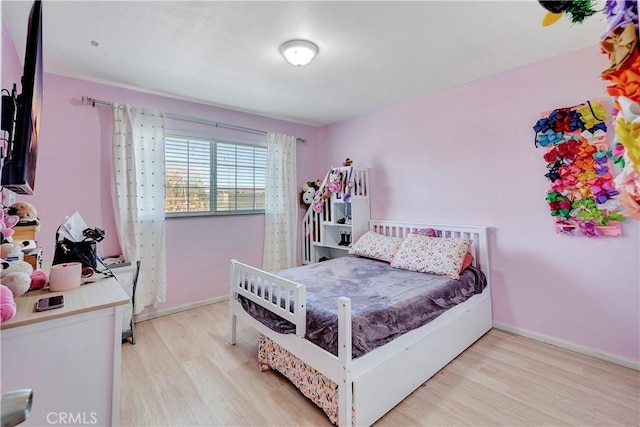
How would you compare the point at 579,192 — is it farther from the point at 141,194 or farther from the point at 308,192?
the point at 141,194

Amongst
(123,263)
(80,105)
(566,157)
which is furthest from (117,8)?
(566,157)

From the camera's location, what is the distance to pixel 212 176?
357cm

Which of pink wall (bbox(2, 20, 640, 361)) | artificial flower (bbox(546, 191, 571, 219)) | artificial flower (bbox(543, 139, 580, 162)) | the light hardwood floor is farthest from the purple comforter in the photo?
artificial flower (bbox(543, 139, 580, 162))

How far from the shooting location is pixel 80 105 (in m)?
2.76

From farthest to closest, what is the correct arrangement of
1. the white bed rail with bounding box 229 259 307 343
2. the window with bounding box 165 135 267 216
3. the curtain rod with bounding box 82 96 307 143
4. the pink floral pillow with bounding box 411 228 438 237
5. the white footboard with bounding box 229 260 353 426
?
1. the window with bounding box 165 135 267 216
2. the pink floral pillow with bounding box 411 228 438 237
3. the curtain rod with bounding box 82 96 307 143
4. the white bed rail with bounding box 229 259 307 343
5. the white footboard with bounding box 229 260 353 426

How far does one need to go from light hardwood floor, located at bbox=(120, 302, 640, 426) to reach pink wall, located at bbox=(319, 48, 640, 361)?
329 millimetres

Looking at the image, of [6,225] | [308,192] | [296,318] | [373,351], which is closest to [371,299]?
[373,351]

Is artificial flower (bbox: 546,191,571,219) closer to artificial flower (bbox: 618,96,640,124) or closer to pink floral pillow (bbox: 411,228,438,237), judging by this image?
pink floral pillow (bbox: 411,228,438,237)

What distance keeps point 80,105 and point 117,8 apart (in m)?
1.42

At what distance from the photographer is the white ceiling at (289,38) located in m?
1.82

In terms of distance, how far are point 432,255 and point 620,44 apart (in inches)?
91.8

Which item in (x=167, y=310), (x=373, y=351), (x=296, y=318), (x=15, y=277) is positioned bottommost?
(x=167, y=310)

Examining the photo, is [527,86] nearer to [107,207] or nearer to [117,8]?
[117,8]

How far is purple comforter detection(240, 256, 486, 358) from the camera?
5.53 feet
